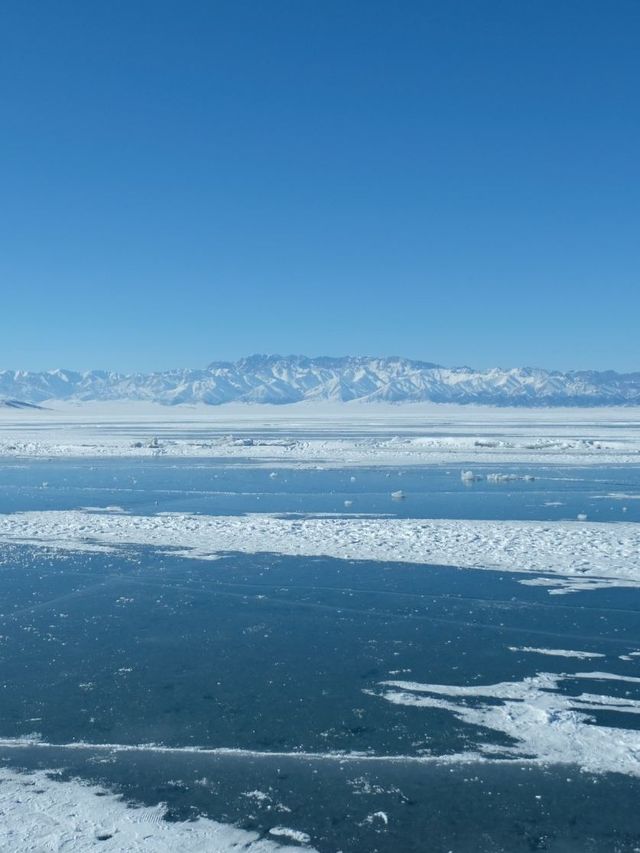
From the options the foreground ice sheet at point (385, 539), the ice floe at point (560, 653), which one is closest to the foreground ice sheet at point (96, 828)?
the ice floe at point (560, 653)

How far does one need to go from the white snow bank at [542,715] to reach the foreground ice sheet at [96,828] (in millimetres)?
2024

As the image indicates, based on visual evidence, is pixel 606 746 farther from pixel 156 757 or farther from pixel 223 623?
pixel 223 623

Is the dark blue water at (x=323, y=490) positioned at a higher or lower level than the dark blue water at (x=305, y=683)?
higher

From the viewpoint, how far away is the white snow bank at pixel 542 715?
616cm

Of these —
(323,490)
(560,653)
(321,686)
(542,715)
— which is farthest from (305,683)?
(323,490)

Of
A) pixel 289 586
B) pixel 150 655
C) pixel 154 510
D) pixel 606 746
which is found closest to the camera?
pixel 606 746

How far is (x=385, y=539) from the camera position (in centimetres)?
1455

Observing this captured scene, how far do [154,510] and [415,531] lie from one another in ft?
20.4

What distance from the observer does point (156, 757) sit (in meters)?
6.18

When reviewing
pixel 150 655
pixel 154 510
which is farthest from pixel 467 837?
pixel 154 510

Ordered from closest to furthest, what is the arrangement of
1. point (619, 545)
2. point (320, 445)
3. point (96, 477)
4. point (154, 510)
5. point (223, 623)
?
point (223, 623) < point (619, 545) < point (154, 510) < point (96, 477) < point (320, 445)

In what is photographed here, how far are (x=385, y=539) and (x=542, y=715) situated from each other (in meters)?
7.78

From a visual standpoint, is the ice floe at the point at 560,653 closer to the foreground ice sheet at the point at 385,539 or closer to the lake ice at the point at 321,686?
the lake ice at the point at 321,686

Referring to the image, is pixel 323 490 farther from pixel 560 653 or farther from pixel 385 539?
pixel 560 653
